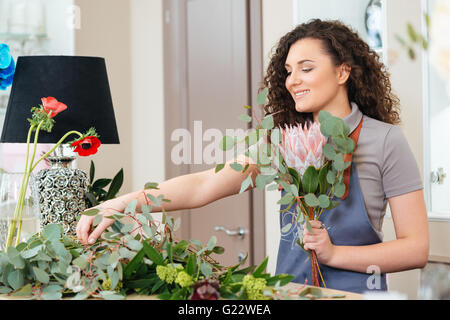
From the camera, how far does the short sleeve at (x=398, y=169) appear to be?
1.04 meters

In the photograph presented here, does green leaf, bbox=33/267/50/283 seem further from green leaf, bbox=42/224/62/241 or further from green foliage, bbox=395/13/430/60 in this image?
green foliage, bbox=395/13/430/60

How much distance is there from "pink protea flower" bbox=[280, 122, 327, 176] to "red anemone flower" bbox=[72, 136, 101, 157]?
593mm

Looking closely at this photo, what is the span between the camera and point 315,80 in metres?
1.10

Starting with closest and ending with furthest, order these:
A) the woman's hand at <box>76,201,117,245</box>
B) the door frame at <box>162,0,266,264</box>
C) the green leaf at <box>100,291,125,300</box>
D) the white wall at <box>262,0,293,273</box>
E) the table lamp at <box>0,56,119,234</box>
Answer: the green leaf at <box>100,291,125,300</box>
the woman's hand at <box>76,201,117,245</box>
the table lamp at <box>0,56,119,234</box>
the white wall at <box>262,0,293,273</box>
the door frame at <box>162,0,266,264</box>

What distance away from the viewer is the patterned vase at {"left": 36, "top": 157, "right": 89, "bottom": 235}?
125 centimetres

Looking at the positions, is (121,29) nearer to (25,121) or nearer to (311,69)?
(25,121)

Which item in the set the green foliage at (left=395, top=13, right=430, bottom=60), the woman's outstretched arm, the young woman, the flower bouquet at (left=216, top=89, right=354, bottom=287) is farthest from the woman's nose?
the green foliage at (left=395, top=13, right=430, bottom=60)

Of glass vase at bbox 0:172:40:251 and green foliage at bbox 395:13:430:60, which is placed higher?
green foliage at bbox 395:13:430:60

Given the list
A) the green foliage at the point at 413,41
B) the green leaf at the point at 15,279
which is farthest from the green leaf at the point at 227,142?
the green foliage at the point at 413,41

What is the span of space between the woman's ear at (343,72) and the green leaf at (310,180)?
431 millimetres

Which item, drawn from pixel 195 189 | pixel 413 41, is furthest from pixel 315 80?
pixel 413 41

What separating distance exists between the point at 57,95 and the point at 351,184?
846 mm

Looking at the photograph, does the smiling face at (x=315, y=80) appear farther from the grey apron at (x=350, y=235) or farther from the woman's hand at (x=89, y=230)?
the woman's hand at (x=89, y=230)

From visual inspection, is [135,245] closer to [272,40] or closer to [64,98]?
[64,98]
